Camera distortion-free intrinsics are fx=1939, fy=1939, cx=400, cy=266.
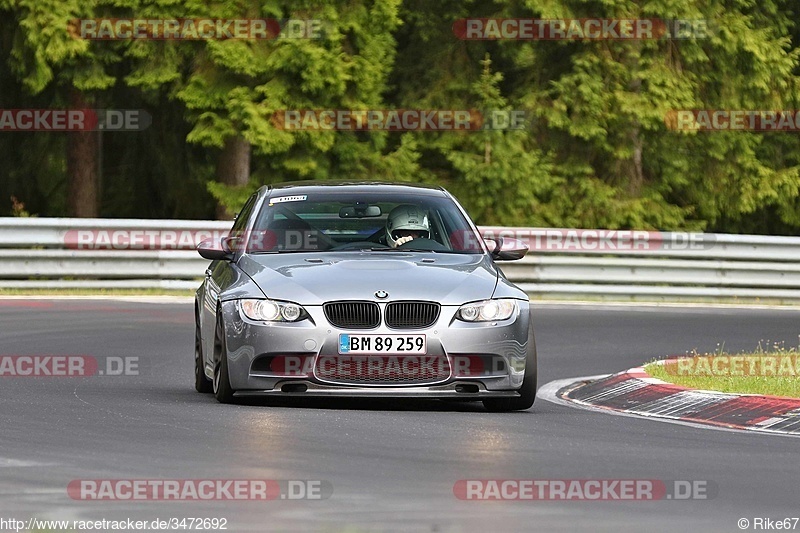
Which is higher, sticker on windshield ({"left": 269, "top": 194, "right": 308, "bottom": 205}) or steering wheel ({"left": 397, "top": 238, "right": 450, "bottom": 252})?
sticker on windshield ({"left": 269, "top": 194, "right": 308, "bottom": 205})

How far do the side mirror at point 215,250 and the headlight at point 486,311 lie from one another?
2.03 m

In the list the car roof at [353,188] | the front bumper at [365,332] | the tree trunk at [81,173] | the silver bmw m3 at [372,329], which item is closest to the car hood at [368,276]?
the silver bmw m3 at [372,329]

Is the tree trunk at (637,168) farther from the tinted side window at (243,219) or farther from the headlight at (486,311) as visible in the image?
the headlight at (486,311)

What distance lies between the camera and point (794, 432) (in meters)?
11.7

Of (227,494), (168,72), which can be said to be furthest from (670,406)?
(168,72)

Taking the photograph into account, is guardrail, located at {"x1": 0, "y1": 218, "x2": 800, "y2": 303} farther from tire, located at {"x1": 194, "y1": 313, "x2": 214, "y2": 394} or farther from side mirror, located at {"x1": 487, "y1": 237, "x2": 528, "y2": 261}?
side mirror, located at {"x1": 487, "y1": 237, "x2": 528, "y2": 261}

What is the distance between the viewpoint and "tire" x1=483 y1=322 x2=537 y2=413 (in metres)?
12.5

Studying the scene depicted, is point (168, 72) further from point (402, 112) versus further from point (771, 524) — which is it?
point (771, 524)

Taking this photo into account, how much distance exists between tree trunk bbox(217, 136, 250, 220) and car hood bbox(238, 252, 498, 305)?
17446 mm

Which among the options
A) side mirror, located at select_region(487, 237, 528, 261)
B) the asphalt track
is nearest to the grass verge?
the asphalt track

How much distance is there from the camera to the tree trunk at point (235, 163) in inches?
1196

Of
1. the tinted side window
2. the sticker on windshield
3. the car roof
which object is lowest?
the tinted side window

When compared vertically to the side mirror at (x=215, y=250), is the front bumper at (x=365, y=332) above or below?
below

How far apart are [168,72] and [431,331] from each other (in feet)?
57.9
